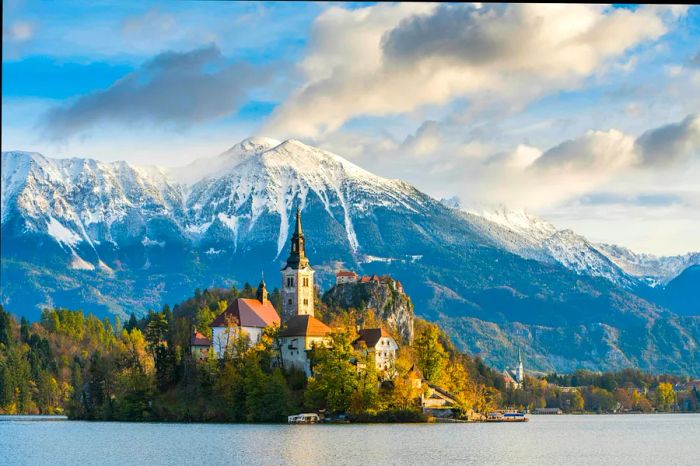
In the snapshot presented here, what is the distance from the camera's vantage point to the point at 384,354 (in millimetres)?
118625

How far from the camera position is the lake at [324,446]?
67.1 m

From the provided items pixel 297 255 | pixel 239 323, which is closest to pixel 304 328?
pixel 239 323

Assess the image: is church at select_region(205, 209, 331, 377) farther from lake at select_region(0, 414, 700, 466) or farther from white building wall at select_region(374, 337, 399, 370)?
lake at select_region(0, 414, 700, 466)

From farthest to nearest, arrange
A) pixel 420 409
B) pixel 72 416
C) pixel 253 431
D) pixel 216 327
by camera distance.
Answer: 1. pixel 72 416
2. pixel 216 327
3. pixel 420 409
4. pixel 253 431

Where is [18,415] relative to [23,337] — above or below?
below

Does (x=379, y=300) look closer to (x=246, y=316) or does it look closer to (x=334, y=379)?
(x=246, y=316)

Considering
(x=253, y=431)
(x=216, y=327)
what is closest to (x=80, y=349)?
(x=216, y=327)

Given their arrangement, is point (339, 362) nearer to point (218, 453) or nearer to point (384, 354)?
Answer: point (384, 354)

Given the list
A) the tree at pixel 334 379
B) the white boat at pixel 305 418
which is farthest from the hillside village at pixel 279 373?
the white boat at pixel 305 418

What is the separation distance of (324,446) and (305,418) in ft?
103

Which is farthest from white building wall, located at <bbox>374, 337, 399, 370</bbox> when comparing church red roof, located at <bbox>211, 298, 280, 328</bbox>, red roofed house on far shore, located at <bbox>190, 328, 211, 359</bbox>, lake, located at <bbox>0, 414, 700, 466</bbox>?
red roofed house on far shore, located at <bbox>190, 328, 211, 359</bbox>

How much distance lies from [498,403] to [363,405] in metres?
79.6

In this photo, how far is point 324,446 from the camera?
7544 cm

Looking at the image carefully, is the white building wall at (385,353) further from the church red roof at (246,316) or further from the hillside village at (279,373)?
the church red roof at (246,316)
